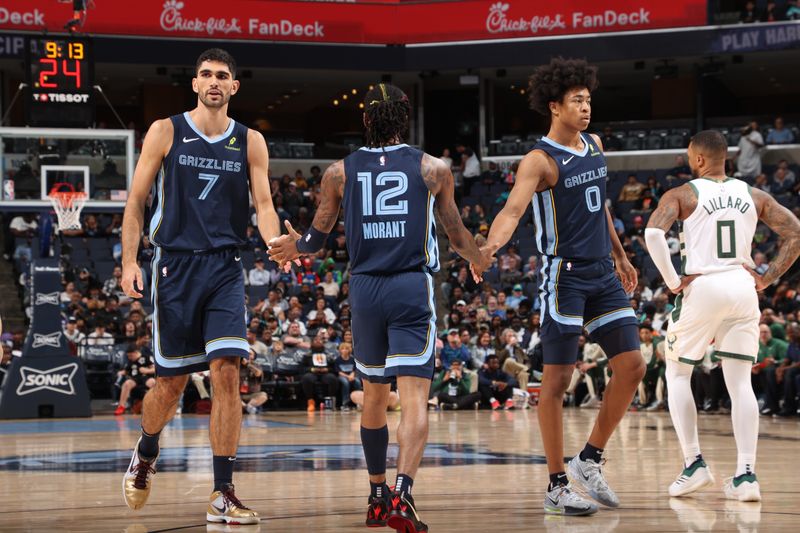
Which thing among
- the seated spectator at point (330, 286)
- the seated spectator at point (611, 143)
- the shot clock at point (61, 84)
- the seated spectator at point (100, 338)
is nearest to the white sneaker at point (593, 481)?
the seated spectator at point (100, 338)

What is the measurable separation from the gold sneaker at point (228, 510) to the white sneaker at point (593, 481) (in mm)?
1880

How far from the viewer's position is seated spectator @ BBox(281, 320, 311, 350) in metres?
18.6

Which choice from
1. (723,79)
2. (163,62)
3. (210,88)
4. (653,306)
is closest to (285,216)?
(163,62)

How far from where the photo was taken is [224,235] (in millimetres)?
6406

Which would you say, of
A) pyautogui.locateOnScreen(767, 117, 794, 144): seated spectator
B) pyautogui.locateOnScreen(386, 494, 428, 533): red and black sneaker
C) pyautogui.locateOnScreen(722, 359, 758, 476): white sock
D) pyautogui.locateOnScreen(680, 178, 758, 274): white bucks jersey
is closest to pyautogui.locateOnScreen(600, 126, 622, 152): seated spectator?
pyautogui.locateOnScreen(767, 117, 794, 144): seated spectator

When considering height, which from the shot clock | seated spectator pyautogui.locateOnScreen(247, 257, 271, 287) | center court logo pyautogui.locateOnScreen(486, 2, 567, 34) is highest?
center court logo pyautogui.locateOnScreen(486, 2, 567, 34)

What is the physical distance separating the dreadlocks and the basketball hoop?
13420 mm

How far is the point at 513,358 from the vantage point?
1897 centimetres

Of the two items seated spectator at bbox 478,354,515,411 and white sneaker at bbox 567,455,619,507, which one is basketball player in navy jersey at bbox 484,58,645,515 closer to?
white sneaker at bbox 567,455,619,507

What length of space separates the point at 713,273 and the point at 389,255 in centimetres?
240

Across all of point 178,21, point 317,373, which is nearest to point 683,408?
point 317,373

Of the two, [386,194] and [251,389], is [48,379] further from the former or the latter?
[386,194]

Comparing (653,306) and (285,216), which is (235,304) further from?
(285,216)

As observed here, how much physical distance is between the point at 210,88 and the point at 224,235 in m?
0.82
